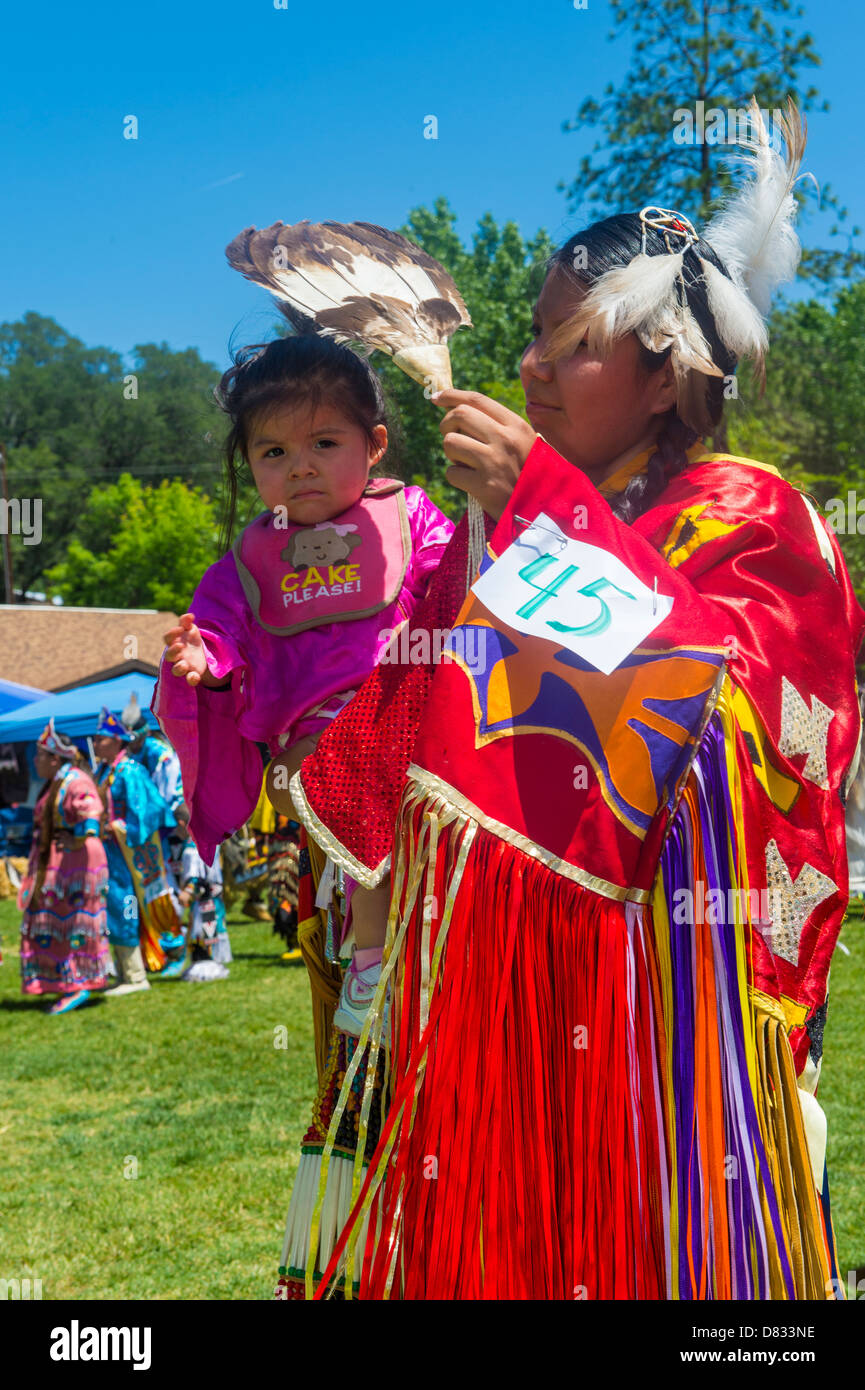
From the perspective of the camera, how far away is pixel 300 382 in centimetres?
195

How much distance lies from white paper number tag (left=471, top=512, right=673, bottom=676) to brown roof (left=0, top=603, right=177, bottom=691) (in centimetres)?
2684

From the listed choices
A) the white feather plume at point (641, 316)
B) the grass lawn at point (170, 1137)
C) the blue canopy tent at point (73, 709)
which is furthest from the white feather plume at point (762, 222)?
the blue canopy tent at point (73, 709)

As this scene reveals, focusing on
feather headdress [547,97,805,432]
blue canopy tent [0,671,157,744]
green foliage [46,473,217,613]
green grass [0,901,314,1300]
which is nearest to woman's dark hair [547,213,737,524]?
feather headdress [547,97,805,432]

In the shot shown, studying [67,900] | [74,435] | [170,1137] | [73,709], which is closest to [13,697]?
[73,709]

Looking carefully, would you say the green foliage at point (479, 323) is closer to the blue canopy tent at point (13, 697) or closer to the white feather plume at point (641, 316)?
the blue canopy tent at point (13, 697)

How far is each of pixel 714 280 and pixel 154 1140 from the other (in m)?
4.89

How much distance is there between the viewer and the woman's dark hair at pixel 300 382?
6.38 feet

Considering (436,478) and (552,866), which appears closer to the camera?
(552,866)

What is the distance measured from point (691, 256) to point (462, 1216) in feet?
4.49

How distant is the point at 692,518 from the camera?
1646mm

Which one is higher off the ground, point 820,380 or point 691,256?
point 820,380

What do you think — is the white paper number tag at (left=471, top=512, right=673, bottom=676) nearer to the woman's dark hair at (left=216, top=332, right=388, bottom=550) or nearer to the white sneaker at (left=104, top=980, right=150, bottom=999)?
the woman's dark hair at (left=216, top=332, right=388, bottom=550)
